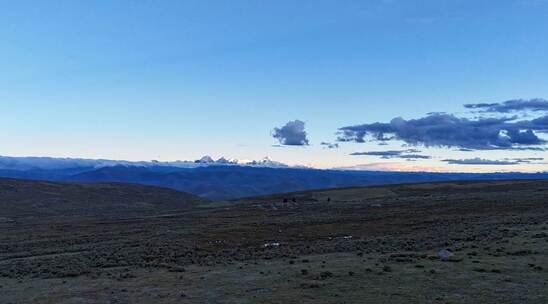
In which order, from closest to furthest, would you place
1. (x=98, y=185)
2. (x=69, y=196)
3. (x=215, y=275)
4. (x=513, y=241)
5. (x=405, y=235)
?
(x=215, y=275)
(x=513, y=241)
(x=405, y=235)
(x=69, y=196)
(x=98, y=185)

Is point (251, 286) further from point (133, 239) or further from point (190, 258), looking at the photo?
point (133, 239)

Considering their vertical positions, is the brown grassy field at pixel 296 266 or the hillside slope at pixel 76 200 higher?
the brown grassy field at pixel 296 266

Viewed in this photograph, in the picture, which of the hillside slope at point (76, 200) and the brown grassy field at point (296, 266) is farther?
the hillside slope at point (76, 200)

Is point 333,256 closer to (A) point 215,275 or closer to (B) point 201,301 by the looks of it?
(A) point 215,275

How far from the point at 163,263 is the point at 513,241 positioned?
25.2m

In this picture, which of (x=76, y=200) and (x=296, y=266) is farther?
(x=76, y=200)

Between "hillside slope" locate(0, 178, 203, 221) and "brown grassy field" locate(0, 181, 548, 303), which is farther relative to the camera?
"hillside slope" locate(0, 178, 203, 221)

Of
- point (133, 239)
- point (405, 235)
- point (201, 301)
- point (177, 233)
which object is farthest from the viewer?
point (177, 233)

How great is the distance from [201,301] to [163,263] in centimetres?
1261

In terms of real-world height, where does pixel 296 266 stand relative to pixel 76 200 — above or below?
above

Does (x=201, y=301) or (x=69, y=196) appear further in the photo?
(x=69, y=196)

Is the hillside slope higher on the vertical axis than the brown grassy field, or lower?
lower

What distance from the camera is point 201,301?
23703 millimetres

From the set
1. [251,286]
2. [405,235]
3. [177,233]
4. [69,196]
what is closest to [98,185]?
[69,196]
